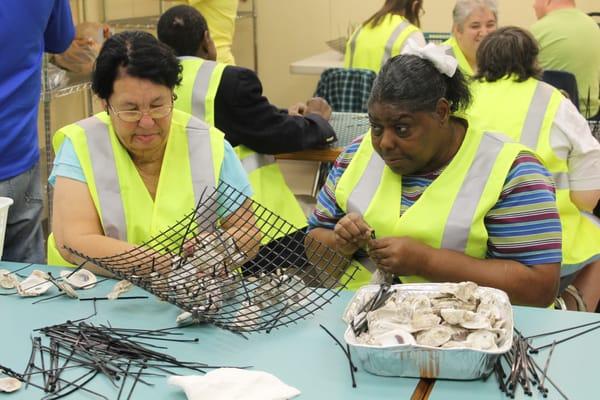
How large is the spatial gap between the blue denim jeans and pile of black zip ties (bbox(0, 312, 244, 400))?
99cm

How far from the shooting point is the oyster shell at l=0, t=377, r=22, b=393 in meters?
1.51

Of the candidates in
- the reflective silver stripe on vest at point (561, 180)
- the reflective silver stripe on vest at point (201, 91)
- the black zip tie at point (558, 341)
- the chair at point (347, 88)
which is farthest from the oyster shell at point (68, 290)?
the chair at point (347, 88)

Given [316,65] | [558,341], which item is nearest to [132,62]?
[558,341]

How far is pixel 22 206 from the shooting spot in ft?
8.92

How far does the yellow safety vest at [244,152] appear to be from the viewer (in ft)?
9.95

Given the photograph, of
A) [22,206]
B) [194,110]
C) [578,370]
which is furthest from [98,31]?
[578,370]

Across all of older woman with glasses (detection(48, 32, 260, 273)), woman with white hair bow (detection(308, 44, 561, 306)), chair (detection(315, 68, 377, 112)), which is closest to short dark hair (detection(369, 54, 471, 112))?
woman with white hair bow (detection(308, 44, 561, 306))

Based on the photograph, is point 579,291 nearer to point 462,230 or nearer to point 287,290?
point 462,230

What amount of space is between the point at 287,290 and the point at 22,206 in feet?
4.05

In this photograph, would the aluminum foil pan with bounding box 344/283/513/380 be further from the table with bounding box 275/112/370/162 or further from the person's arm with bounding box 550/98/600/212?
the table with bounding box 275/112/370/162

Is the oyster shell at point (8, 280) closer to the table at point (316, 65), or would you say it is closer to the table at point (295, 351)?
the table at point (295, 351)

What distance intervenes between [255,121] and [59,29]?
0.72 m

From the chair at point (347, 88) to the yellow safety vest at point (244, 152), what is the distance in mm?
1310

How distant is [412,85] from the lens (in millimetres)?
1979
